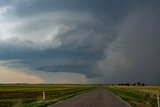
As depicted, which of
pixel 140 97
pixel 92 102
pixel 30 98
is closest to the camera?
pixel 92 102

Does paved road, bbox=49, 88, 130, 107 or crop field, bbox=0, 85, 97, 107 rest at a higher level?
crop field, bbox=0, 85, 97, 107

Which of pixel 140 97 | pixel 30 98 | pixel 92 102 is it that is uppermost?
pixel 30 98

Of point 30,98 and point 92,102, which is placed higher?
point 30,98

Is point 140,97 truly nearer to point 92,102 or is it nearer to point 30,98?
point 30,98

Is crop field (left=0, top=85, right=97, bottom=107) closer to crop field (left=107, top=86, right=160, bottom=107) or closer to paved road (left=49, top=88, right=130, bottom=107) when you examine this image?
paved road (left=49, top=88, right=130, bottom=107)

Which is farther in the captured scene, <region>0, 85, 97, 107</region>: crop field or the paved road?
<region>0, 85, 97, 107</region>: crop field

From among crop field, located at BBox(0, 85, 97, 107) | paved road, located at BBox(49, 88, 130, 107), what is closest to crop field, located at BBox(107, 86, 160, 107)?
paved road, located at BBox(49, 88, 130, 107)

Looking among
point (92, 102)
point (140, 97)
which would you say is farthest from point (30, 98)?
point (92, 102)

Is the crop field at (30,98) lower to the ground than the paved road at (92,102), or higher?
higher

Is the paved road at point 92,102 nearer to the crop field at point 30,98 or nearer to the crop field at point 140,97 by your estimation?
the crop field at point 140,97

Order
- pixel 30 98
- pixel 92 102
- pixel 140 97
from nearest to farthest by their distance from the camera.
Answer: pixel 92 102, pixel 140 97, pixel 30 98

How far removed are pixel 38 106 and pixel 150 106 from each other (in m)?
11.6

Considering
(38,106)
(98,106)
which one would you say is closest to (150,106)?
(98,106)

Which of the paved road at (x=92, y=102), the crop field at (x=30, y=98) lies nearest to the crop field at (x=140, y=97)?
the paved road at (x=92, y=102)
